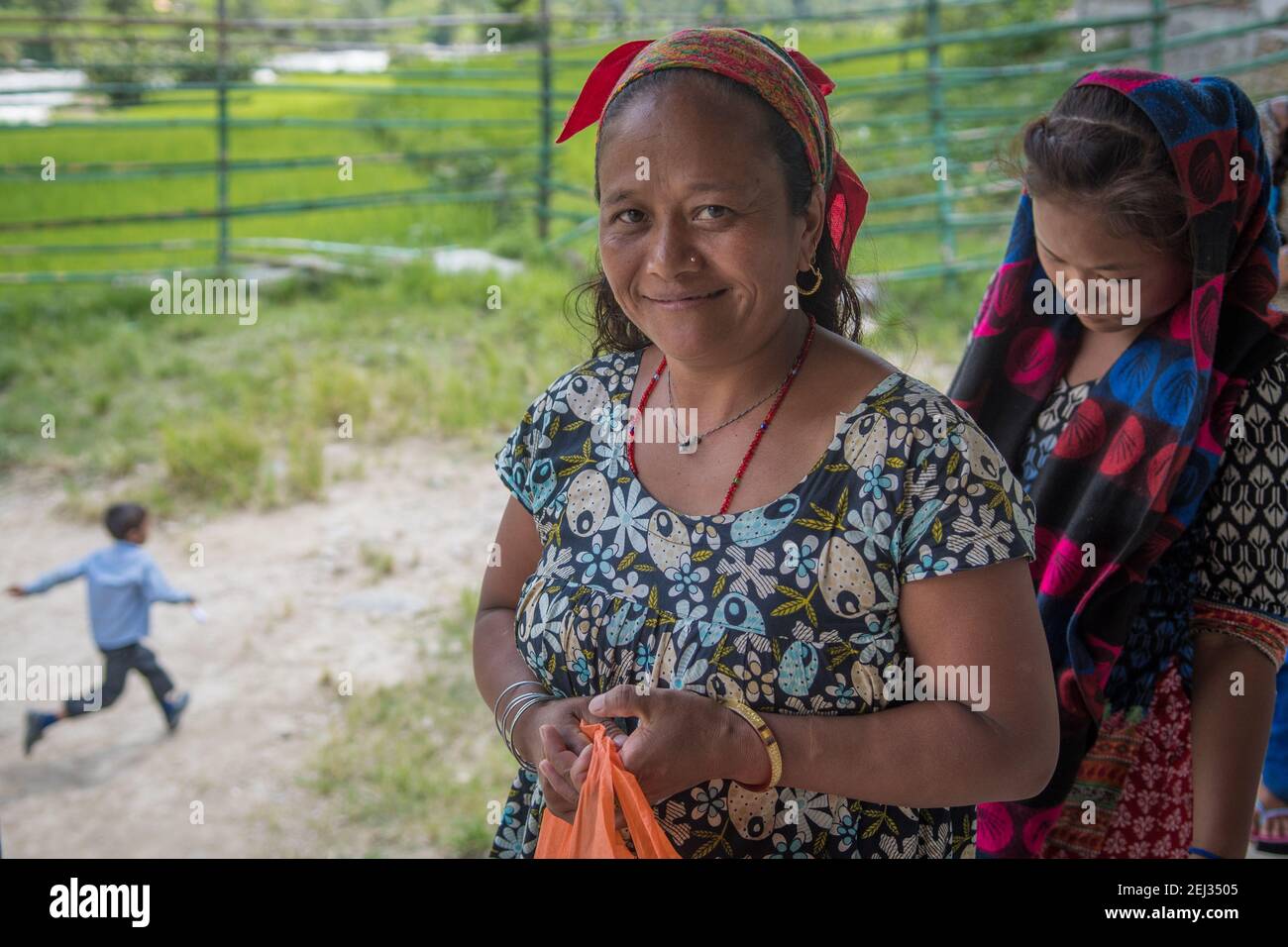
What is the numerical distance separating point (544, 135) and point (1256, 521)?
8.05m

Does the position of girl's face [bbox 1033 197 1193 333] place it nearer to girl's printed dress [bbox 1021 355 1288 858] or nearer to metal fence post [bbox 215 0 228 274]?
girl's printed dress [bbox 1021 355 1288 858]

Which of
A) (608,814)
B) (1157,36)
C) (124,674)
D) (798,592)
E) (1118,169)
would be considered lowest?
(124,674)

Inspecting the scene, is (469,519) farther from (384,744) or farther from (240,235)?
(240,235)

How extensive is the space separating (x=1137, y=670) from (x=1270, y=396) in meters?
0.44

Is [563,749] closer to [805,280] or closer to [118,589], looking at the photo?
[805,280]

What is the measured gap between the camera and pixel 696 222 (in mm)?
1426

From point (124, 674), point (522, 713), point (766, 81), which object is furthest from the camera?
point (124, 674)

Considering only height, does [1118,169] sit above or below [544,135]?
below

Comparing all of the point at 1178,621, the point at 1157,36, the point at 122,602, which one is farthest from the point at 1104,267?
the point at 1157,36

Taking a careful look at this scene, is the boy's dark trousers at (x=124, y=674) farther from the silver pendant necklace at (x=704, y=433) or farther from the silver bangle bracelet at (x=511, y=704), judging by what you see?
the silver pendant necklace at (x=704, y=433)

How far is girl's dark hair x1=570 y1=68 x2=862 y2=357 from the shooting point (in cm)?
142

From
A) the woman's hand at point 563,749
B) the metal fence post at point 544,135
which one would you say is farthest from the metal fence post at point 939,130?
the woman's hand at point 563,749
